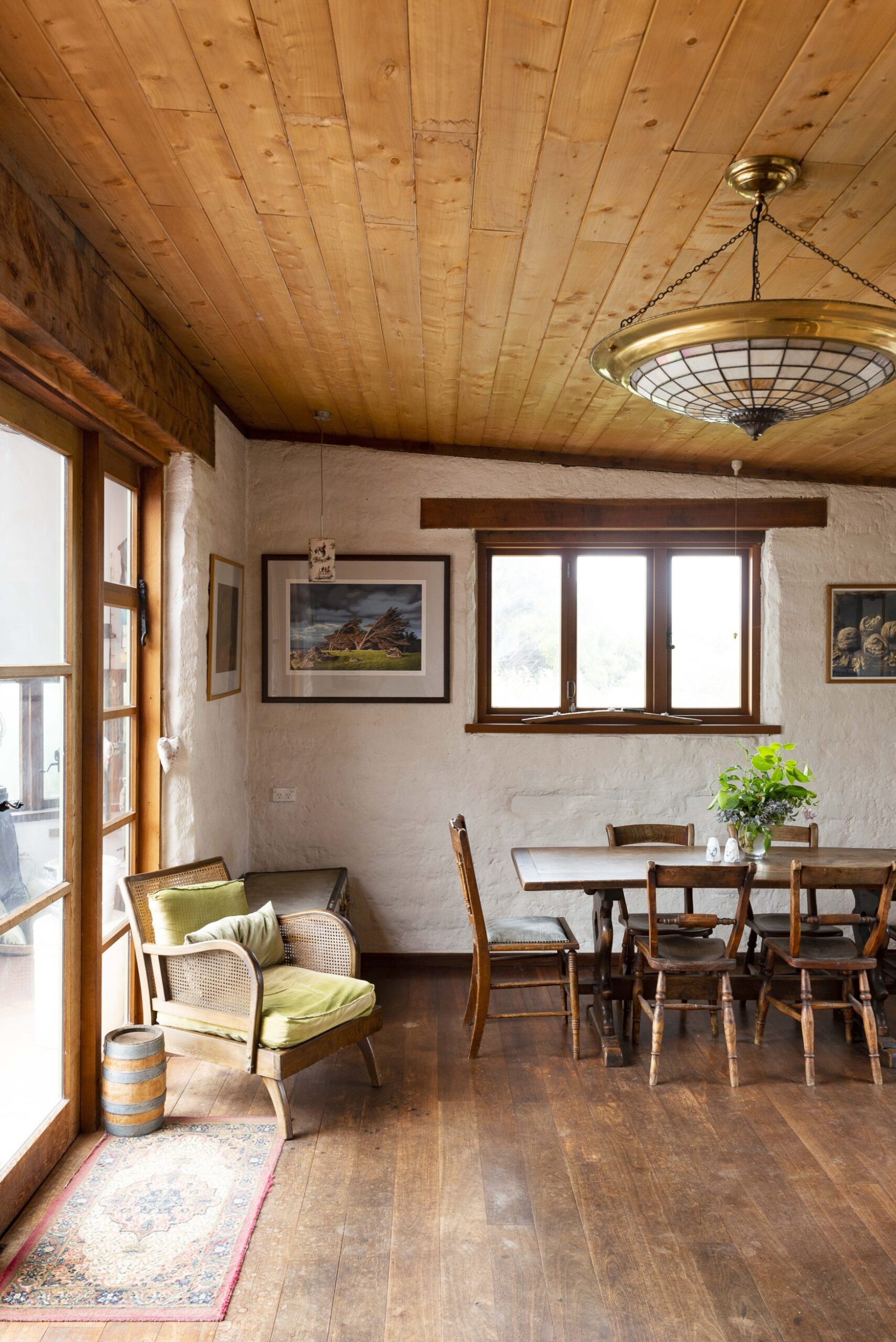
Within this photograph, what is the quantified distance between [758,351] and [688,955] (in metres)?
2.67

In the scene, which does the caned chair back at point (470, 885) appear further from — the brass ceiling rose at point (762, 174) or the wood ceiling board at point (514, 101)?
the brass ceiling rose at point (762, 174)

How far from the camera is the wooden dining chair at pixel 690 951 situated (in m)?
3.83

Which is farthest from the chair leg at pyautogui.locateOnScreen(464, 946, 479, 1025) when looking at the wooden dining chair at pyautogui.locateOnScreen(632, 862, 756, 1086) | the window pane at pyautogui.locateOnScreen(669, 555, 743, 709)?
the window pane at pyautogui.locateOnScreen(669, 555, 743, 709)

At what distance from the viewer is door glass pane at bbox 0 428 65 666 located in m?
2.79

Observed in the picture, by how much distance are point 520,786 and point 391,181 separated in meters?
3.59

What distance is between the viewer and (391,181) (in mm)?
2348

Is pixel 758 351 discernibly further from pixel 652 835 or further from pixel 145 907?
pixel 652 835

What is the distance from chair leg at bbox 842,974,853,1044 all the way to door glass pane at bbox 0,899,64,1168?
→ 3157mm

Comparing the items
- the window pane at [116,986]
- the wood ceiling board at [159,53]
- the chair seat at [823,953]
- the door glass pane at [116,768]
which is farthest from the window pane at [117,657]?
the chair seat at [823,953]

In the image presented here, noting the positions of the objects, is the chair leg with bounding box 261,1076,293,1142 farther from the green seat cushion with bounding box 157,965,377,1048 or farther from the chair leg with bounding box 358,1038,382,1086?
the chair leg with bounding box 358,1038,382,1086

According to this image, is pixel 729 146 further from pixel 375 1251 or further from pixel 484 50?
pixel 375 1251

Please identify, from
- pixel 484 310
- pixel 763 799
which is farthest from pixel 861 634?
pixel 484 310

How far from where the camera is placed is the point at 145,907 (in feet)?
12.1

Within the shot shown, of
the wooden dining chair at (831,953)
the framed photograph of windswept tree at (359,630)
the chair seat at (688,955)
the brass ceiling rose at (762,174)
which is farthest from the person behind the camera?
the framed photograph of windswept tree at (359,630)
